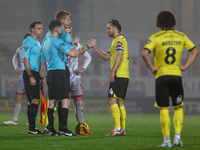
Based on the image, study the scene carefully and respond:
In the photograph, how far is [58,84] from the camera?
20.0 feet

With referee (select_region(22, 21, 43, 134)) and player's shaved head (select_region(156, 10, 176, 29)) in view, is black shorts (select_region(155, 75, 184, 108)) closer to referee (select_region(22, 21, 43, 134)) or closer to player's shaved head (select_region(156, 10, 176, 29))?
player's shaved head (select_region(156, 10, 176, 29))

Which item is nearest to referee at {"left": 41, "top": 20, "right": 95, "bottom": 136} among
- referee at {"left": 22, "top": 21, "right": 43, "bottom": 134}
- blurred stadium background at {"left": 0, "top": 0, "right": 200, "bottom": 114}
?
referee at {"left": 22, "top": 21, "right": 43, "bottom": 134}

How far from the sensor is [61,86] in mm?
6117

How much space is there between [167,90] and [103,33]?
24688 mm

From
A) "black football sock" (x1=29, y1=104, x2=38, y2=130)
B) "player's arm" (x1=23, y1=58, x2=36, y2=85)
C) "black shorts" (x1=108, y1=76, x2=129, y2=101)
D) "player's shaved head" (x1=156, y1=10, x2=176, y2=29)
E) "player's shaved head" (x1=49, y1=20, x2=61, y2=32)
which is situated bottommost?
"black football sock" (x1=29, y1=104, x2=38, y2=130)

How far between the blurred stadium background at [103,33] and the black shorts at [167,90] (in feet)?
51.8

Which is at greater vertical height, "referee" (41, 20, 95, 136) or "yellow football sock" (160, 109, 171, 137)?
"referee" (41, 20, 95, 136)

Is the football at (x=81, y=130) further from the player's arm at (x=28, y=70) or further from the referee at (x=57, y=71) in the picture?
the player's arm at (x=28, y=70)

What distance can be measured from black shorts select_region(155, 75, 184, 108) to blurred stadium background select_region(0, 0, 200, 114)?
51.8ft

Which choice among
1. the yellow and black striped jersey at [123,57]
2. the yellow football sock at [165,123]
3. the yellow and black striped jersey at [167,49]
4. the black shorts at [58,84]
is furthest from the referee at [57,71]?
the yellow football sock at [165,123]

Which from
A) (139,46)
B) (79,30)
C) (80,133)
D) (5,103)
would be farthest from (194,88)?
(80,133)

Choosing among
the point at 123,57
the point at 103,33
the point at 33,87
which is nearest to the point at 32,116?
the point at 33,87

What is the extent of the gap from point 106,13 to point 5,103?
14.4m

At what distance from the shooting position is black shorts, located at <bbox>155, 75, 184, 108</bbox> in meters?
4.88
